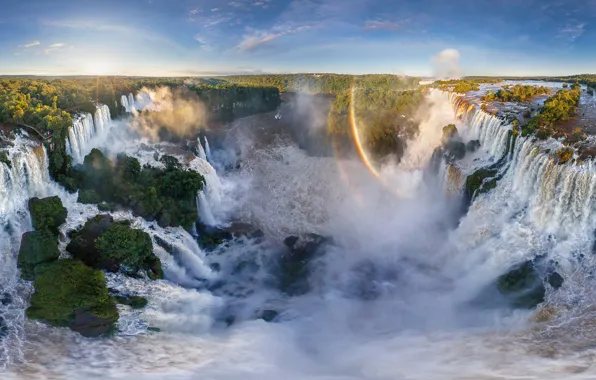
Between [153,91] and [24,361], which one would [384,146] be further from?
[24,361]

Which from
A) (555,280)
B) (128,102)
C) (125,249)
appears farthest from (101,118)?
(555,280)

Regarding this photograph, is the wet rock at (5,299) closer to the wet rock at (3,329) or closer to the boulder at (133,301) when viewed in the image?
the wet rock at (3,329)

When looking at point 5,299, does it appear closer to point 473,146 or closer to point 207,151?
point 207,151

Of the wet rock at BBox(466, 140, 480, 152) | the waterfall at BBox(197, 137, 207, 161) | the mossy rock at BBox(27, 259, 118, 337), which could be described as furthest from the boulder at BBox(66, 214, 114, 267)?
the wet rock at BBox(466, 140, 480, 152)

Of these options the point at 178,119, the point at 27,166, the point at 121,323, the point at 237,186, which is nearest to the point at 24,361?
the point at 121,323

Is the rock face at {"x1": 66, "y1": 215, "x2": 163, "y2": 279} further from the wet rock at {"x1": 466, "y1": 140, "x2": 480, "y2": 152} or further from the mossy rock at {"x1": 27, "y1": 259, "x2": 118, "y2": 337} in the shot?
the wet rock at {"x1": 466, "y1": 140, "x2": 480, "y2": 152}

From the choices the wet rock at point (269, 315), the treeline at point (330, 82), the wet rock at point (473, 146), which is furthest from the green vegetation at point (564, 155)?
the treeline at point (330, 82)

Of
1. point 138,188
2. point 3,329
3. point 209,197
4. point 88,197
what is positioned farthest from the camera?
point 209,197
